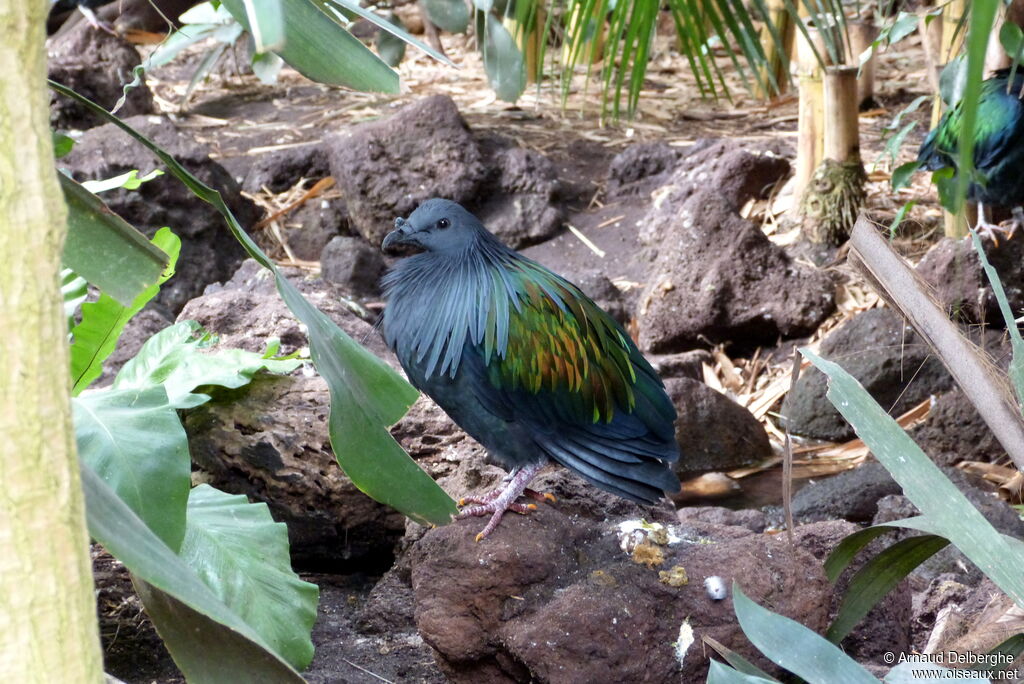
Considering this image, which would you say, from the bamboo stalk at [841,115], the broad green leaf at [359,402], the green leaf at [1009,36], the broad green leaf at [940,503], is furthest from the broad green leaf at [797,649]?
the bamboo stalk at [841,115]

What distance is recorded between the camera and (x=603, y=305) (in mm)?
5176

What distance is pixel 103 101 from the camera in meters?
6.64

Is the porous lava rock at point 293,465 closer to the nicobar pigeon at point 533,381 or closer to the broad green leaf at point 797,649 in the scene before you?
the nicobar pigeon at point 533,381

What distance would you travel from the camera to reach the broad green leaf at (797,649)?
1.29 meters

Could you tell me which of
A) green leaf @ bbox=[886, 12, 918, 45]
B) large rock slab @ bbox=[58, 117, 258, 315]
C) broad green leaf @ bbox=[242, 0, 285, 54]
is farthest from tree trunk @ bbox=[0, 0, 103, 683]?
large rock slab @ bbox=[58, 117, 258, 315]

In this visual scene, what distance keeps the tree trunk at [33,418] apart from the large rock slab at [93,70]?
6.03 meters

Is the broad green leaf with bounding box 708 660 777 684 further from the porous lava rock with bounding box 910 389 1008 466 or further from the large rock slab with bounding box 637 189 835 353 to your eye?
the large rock slab with bounding box 637 189 835 353

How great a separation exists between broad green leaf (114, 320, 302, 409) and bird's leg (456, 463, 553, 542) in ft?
2.72

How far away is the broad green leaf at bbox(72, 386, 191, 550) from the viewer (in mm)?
1539

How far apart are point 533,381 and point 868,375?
2.45m

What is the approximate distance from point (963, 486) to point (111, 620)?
2580 millimetres

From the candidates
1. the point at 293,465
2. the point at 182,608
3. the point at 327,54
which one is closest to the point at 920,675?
the point at 182,608

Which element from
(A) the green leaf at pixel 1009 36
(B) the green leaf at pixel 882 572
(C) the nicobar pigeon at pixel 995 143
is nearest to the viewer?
(B) the green leaf at pixel 882 572

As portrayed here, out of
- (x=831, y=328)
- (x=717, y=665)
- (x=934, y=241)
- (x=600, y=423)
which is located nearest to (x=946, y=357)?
(x=717, y=665)
